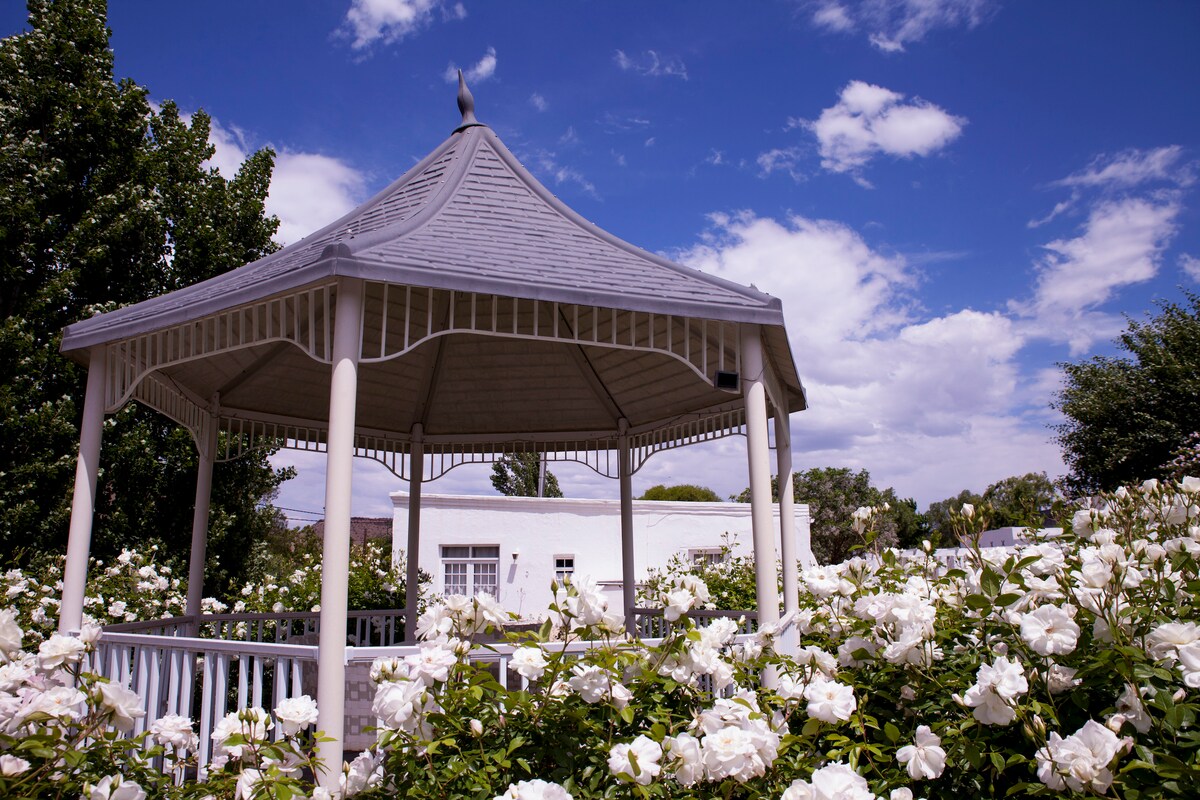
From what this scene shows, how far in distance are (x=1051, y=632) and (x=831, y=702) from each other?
0.59m

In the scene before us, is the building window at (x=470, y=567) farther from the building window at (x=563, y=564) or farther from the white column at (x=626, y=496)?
the white column at (x=626, y=496)

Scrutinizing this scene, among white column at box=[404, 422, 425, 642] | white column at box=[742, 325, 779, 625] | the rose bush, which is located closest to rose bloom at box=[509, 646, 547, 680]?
the rose bush

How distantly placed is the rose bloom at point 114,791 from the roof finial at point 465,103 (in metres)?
6.62

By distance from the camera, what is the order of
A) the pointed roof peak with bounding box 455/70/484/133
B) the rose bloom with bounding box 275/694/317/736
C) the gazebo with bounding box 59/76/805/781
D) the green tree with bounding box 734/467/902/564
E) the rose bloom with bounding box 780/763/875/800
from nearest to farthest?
the rose bloom with bounding box 780/763/875/800, the rose bloom with bounding box 275/694/317/736, the gazebo with bounding box 59/76/805/781, the pointed roof peak with bounding box 455/70/484/133, the green tree with bounding box 734/467/902/564

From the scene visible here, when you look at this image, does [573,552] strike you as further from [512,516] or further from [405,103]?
[405,103]

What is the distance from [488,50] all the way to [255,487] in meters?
7.96

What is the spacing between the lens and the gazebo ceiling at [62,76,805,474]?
16.5 ft

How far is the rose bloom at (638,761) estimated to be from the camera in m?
1.95

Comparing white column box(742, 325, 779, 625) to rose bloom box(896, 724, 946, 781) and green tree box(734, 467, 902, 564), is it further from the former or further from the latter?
green tree box(734, 467, 902, 564)

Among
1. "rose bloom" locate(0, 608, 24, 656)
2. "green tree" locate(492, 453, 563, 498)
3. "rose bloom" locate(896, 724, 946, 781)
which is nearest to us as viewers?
"rose bloom" locate(896, 724, 946, 781)

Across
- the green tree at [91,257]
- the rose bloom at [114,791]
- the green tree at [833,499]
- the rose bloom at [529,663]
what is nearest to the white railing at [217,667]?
the rose bloom at [529,663]

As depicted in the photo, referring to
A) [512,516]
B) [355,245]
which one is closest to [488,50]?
[355,245]

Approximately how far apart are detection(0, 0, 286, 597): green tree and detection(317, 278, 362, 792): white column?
7.29 metres

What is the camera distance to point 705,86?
732 cm
